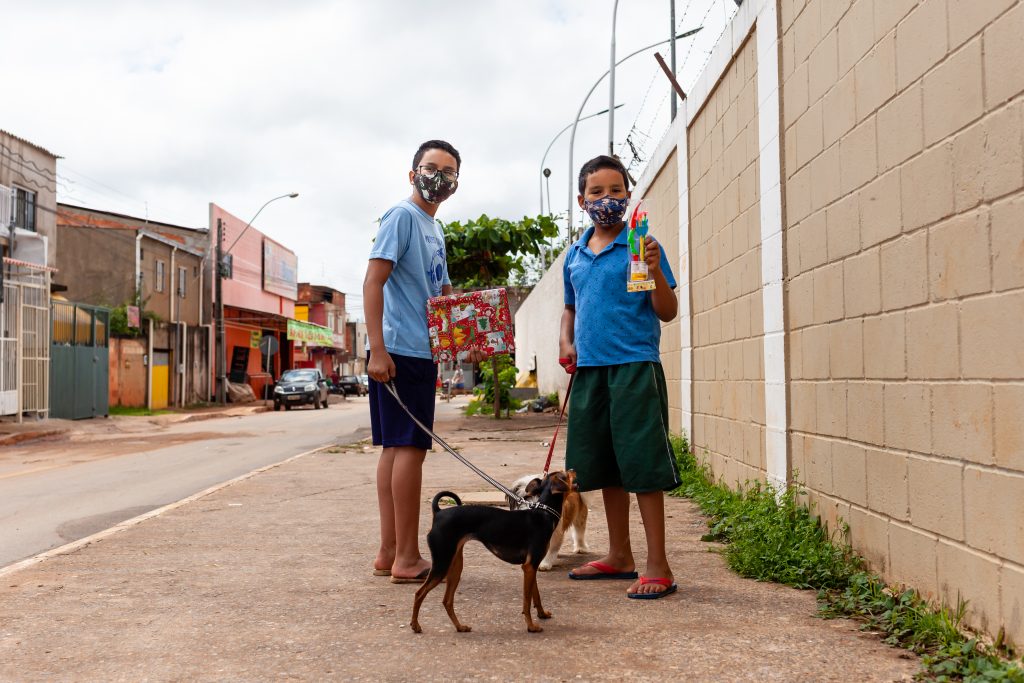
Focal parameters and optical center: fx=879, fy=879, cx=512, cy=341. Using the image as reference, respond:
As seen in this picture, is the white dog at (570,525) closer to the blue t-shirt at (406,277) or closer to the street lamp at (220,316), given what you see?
the blue t-shirt at (406,277)

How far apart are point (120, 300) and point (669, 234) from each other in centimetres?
2540

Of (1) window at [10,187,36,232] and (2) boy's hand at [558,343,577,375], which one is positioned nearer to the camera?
(2) boy's hand at [558,343,577,375]

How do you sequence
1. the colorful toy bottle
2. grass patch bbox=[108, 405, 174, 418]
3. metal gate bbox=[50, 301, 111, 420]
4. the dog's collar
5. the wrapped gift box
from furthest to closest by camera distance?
grass patch bbox=[108, 405, 174, 418], metal gate bbox=[50, 301, 111, 420], the wrapped gift box, the colorful toy bottle, the dog's collar

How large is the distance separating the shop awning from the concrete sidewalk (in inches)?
1626

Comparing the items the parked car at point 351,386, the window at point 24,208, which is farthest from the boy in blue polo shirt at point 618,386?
the parked car at point 351,386

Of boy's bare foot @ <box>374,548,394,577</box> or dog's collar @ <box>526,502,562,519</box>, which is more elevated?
dog's collar @ <box>526,502,562,519</box>

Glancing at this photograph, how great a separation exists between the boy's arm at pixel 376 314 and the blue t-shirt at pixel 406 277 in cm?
5

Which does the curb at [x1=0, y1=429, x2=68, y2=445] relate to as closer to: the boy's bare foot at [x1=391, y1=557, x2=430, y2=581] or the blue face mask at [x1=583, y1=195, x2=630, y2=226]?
the boy's bare foot at [x1=391, y1=557, x2=430, y2=581]

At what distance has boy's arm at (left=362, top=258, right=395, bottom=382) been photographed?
13.1 ft

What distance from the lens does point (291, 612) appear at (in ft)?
11.6

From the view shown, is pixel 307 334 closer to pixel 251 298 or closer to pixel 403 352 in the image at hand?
pixel 251 298

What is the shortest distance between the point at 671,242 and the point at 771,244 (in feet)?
11.6

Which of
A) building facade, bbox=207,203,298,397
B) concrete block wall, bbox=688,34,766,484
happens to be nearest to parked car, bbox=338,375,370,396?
building facade, bbox=207,203,298,397

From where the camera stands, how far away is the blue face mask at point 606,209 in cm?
399
